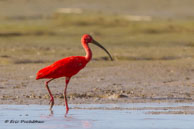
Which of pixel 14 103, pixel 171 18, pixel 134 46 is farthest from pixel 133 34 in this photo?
pixel 14 103

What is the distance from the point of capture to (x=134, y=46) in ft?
72.3

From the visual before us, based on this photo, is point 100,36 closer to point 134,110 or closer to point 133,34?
point 133,34

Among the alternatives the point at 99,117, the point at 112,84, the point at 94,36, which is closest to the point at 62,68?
the point at 99,117

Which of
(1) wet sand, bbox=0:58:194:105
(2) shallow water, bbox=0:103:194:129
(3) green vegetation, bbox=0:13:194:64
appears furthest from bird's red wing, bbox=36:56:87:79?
(3) green vegetation, bbox=0:13:194:64

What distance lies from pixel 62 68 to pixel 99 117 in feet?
4.78

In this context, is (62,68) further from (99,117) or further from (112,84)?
(112,84)

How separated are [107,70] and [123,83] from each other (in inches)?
55.3

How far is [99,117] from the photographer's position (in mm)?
10102

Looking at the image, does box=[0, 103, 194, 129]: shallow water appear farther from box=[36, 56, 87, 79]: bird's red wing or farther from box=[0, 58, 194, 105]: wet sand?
box=[0, 58, 194, 105]: wet sand

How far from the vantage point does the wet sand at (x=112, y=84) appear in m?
12.2

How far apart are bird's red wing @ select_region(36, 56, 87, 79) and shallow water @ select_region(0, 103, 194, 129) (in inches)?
20.2

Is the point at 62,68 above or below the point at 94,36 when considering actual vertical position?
below

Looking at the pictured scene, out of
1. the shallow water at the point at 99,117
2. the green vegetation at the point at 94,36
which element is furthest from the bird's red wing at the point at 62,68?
the green vegetation at the point at 94,36

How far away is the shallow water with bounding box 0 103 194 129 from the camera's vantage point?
9.41 metres
